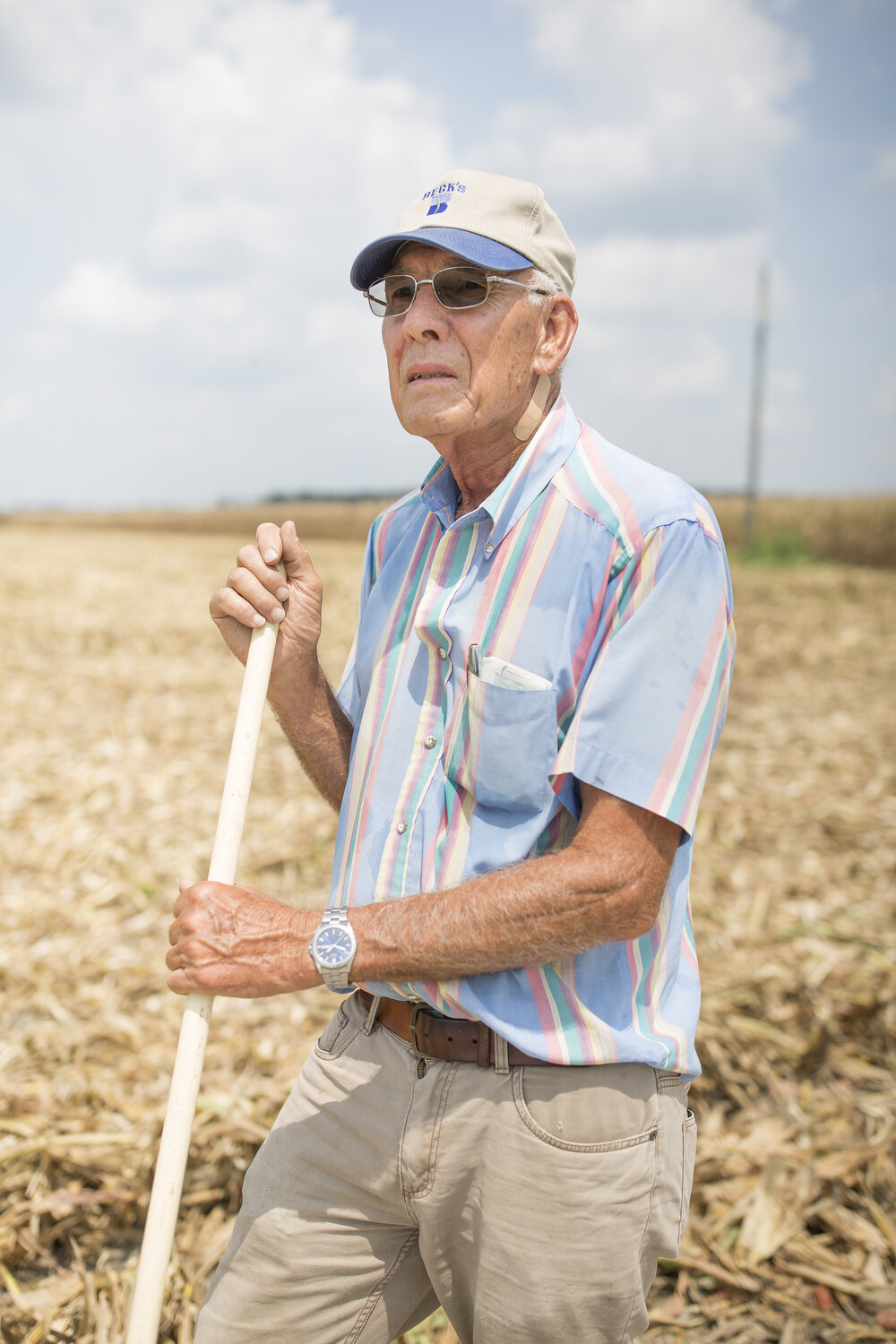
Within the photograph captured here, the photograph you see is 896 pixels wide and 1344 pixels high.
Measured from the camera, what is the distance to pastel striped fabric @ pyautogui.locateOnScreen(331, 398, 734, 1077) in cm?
157

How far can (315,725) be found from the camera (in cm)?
221

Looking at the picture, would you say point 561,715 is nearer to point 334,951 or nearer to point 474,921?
point 474,921

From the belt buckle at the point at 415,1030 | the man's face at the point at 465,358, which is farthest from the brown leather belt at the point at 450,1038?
the man's face at the point at 465,358

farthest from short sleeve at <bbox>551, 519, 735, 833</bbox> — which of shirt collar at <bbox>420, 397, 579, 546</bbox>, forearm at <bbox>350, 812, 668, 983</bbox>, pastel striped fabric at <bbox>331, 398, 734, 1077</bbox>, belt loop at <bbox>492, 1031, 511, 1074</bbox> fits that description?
belt loop at <bbox>492, 1031, 511, 1074</bbox>

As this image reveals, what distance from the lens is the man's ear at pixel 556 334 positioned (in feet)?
6.09

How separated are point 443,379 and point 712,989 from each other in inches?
136

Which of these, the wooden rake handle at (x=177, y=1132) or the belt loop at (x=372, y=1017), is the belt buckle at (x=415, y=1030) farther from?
the wooden rake handle at (x=177, y=1132)

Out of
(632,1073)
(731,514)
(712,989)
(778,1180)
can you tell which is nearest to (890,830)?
(712,989)

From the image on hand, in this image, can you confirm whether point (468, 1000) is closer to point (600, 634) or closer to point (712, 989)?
point (600, 634)

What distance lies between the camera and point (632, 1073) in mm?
1721

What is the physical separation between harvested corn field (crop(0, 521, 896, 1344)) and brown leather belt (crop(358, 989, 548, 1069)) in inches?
55.8

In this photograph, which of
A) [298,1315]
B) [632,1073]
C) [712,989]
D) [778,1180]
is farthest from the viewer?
[712,989]

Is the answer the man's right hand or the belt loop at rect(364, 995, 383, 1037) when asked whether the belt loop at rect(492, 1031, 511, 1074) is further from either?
the man's right hand

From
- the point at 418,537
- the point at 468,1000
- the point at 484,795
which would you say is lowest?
the point at 468,1000
